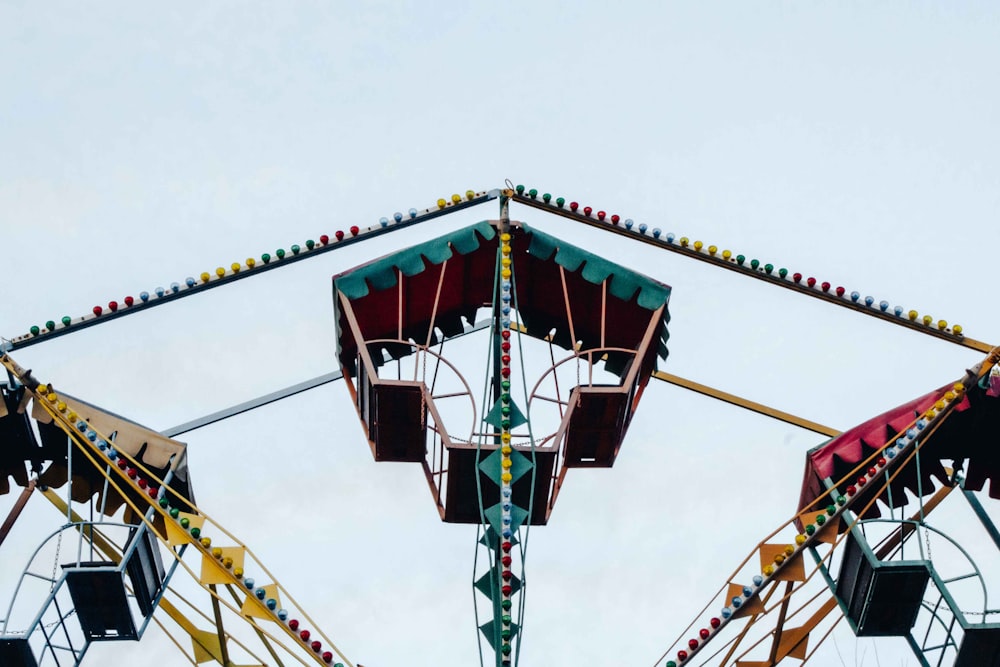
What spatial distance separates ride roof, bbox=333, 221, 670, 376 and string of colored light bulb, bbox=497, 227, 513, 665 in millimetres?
2592

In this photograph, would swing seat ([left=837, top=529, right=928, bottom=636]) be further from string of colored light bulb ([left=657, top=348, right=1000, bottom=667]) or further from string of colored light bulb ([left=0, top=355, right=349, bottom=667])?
string of colored light bulb ([left=0, top=355, right=349, bottom=667])

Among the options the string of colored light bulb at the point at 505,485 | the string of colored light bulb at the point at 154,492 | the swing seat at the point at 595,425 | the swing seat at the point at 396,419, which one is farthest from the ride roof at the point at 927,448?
the string of colored light bulb at the point at 154,492

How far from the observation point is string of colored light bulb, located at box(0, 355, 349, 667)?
24922 mm

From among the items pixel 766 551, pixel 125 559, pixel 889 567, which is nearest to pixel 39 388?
pixel 125 559

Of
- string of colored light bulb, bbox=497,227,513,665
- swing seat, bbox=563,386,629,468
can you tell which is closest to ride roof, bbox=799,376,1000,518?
swing seat, bbox=563,386,629,468

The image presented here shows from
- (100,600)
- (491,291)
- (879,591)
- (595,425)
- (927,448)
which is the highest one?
(491,291)

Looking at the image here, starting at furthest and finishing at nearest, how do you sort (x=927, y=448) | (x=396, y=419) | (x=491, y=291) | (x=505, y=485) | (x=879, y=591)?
(x=491, y=291) < (x=927, y=448) < (x=396, y=419) < (x=879, y=591) < (x=505, y=485)

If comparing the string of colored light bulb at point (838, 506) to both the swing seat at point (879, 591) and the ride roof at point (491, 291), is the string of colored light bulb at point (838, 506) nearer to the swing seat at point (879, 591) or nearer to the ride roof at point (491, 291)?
the swing seat at point (879, 591)

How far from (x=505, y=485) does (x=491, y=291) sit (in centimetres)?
686

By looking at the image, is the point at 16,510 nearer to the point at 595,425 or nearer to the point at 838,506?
the point at 595,425

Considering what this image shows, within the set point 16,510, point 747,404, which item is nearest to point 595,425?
point 747,404

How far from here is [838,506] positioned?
26141mm

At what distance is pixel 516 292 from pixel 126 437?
7.18 m

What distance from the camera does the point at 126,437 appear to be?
28516mm
